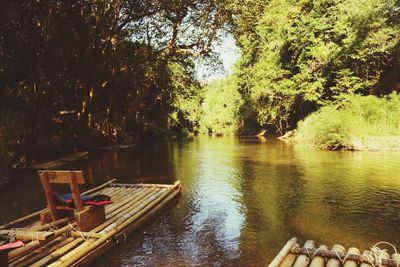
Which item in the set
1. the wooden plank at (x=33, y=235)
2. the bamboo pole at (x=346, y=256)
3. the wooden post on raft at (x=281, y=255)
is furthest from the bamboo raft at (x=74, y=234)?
the bamboo pole at (x=346, y=256)

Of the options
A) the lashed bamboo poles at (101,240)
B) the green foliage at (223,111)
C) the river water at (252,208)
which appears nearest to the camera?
the lashed bamboo poles at (101,240)

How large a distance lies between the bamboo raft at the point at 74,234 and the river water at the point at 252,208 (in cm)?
34

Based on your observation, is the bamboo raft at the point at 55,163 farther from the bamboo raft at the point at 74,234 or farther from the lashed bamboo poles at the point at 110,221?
the bamboo raft at the point at 74,234

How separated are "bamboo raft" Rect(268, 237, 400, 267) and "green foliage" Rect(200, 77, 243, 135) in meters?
51.1

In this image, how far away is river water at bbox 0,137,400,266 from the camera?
782 centimetres

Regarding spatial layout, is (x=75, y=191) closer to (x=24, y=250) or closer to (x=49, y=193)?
(x=49, y=193)

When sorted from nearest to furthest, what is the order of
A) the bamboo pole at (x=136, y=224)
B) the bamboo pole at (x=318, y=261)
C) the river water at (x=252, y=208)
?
the bamboo pole at (x=318, y=261) < the bamboo pole at (x=136, y=224) < the river water at (x=252, y=208)

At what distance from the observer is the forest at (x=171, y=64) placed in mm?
20406

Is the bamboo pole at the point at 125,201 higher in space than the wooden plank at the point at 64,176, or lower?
lower

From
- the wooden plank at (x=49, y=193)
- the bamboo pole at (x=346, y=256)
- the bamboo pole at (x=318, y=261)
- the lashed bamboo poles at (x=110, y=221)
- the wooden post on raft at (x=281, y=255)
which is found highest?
the wooden plank at (x=49, y=193)

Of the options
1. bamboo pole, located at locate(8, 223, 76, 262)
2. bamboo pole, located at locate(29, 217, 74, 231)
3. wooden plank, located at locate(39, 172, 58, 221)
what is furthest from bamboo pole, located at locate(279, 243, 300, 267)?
wooden plank, located at locate(39, 172, 58, 221)

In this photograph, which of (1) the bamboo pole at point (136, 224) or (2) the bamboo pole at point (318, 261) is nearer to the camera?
(2) the bamboo pole at point (318, 261)

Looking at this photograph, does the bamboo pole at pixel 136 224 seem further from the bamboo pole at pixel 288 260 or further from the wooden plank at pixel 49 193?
the bamboo pole at pixel 288 260

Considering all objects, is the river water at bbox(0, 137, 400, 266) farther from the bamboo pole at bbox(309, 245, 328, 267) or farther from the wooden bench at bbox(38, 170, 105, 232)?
the bamboo pole at bbox(309, 245, 328, 267)
